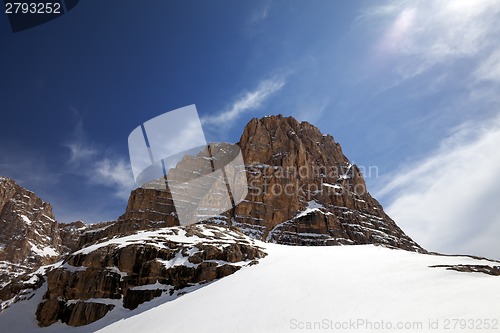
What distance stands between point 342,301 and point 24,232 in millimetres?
184845

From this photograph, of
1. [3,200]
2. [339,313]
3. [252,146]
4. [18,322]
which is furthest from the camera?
[3,200]

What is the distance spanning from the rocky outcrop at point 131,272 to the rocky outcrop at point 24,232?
10697cm

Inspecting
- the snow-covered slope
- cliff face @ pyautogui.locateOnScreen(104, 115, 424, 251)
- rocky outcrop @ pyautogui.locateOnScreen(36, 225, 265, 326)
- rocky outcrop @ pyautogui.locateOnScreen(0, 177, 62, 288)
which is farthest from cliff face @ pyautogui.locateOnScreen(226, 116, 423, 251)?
rocky outcrop @ pyautogui.locateOnScreen(0, 177, 62, 288)

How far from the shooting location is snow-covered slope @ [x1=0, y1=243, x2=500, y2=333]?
42.3 feet

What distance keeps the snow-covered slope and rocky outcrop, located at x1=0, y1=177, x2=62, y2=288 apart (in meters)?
135

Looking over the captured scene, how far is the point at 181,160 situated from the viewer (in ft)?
437

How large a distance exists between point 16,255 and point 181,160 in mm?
90009

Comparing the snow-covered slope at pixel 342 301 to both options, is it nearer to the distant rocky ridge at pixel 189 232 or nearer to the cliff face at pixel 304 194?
the distant rocky ridge at pixel 189 232

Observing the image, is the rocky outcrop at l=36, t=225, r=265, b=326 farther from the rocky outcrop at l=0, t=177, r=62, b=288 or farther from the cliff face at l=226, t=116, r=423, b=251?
the rocky outcrop at l=0, t=177, r=62, b=288

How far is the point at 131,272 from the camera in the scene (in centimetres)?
3903

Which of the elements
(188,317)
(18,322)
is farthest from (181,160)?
(188,317)

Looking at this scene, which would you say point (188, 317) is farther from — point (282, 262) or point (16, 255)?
point (16, 255)

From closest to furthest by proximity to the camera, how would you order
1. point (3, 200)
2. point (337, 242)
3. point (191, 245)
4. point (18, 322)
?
point (18, 322)
point (191, 245)
point (337, 242)
point (3, 200)

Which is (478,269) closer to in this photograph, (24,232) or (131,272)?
(131,272)
